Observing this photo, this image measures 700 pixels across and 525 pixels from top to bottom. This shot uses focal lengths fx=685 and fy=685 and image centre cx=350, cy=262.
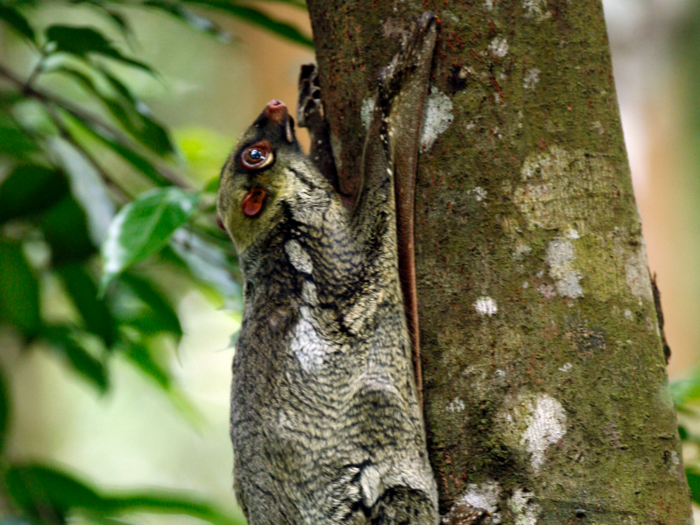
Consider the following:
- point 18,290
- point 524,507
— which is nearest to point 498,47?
point 524,507

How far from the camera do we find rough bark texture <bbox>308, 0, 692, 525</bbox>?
5.59 ft

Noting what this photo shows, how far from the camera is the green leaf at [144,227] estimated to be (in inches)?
97.9

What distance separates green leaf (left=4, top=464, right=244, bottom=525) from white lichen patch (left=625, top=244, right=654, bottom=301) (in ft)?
8.56

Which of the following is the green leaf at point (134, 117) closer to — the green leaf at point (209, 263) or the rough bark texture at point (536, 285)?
the green leaf at point (209, 263)

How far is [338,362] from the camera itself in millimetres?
2082

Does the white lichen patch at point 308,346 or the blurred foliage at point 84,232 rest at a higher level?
the blurred foliage at point 84,232

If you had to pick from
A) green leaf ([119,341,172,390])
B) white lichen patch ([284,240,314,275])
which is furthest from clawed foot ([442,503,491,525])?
green leaf ([119,341,172,390])

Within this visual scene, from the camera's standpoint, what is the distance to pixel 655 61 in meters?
9.56

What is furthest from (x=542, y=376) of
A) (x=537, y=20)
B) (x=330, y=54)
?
(x=330, y=54)

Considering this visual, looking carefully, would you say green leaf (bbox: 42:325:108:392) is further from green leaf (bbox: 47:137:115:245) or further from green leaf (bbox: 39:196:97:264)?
green leaf (bbox: 47:137:115:245)

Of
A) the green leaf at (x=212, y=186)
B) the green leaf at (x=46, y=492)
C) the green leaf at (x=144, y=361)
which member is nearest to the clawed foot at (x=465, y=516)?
the green leaf at (x=212, y=186)

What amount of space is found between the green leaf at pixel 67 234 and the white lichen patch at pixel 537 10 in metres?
2.34

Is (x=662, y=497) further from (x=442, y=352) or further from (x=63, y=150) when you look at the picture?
(x=63, y=150)

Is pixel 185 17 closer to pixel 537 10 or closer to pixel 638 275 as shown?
pixel 537 10
